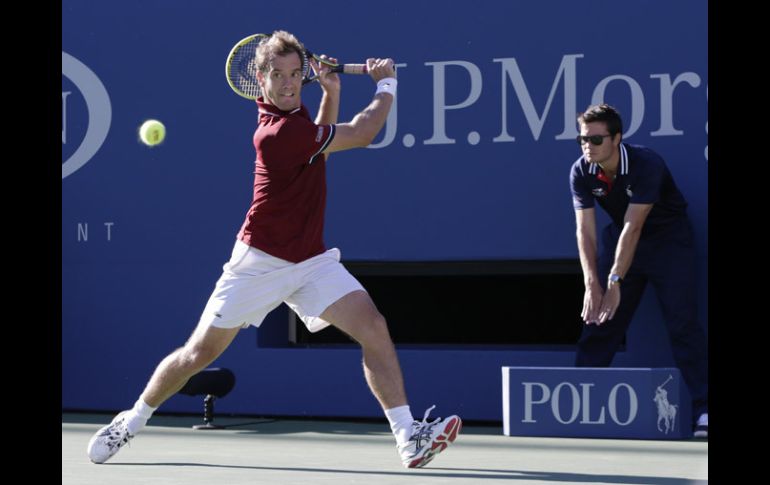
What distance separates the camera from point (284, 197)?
4969 mm

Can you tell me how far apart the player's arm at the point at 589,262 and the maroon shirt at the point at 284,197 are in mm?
1673

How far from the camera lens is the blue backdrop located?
6660mm

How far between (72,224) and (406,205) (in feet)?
6.14

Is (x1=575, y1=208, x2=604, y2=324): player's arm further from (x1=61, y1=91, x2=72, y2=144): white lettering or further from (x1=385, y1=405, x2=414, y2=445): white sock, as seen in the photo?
(x1=61, y1=91, x2=72, y2=144): white lettering

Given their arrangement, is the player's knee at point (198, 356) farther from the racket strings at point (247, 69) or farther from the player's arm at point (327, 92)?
the racket strings at point (247, 69)

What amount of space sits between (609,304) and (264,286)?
1933 millimetres

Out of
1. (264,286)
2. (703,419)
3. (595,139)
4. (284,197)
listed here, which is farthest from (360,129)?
(703,419)

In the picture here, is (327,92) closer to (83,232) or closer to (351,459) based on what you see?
(351,459)

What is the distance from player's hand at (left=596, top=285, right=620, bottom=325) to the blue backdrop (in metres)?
0.44

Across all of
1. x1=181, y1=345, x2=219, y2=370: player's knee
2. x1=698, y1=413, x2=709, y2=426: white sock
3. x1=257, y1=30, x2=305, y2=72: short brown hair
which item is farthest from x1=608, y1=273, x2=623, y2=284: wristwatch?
x1=181, y1=345, x2=219, y2=370: player's knee

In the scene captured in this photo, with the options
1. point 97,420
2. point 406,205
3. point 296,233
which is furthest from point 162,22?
point 296,233

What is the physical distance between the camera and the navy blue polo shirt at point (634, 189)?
6.17 m

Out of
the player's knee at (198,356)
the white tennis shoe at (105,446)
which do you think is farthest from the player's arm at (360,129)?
the white tennis shoe at (105,446)
